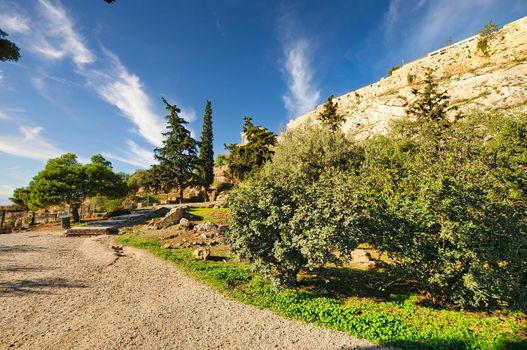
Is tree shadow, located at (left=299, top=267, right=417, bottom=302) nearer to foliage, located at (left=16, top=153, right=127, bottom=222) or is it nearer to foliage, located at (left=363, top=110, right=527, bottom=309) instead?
foliage, located at (left=363, top=110, right=527, bottom=309)

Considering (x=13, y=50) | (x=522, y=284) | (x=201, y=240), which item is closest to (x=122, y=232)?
(x=201, y=240)

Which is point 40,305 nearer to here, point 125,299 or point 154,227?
point 125,299

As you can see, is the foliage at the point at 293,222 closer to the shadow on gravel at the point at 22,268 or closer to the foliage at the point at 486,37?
the shadow on gravel at the point at 22,268

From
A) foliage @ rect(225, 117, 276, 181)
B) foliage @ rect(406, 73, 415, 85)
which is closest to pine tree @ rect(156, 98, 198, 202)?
foliage @ rect(225, 117, 276, 181)

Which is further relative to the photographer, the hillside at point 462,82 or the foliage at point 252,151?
the hillside at point 462,82

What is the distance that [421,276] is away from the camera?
9.41 m

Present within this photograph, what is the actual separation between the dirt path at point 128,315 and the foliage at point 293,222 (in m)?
2.29

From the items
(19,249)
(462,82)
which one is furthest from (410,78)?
(19,249)

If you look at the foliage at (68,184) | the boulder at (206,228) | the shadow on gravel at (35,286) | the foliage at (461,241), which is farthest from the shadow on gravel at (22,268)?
the foliage at (461,241)

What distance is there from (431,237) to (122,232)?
80.0 feet

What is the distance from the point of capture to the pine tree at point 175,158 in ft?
155

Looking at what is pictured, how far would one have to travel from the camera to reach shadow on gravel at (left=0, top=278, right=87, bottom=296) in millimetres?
9828

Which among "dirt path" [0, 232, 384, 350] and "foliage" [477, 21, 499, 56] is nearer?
"dirt path" [0, 232, 384, 350]

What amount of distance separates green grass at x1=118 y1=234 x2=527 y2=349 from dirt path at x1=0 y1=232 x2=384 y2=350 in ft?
1.98
